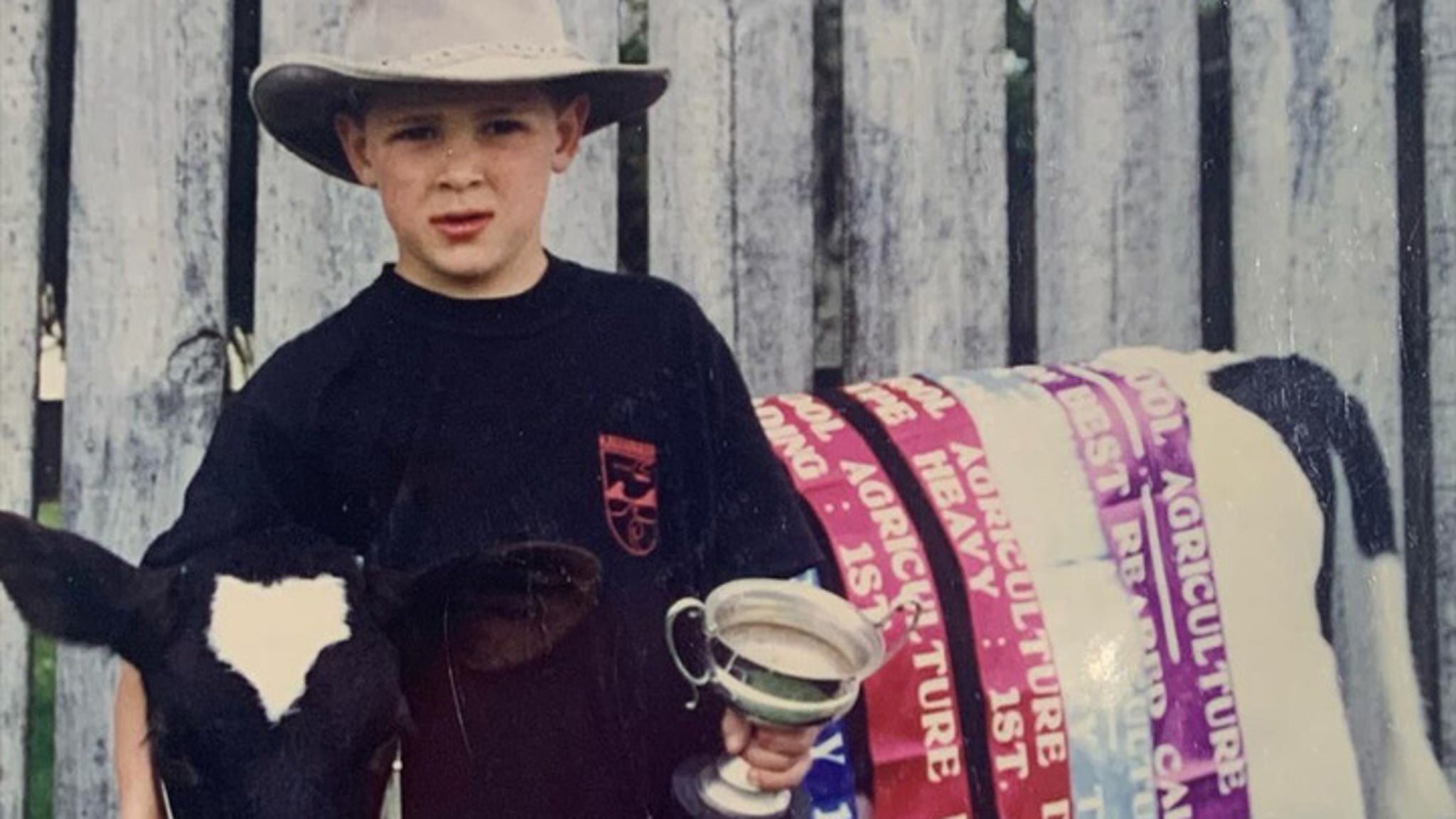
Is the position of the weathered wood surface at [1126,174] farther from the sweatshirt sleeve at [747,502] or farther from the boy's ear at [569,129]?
the boy's ear at [569,129]

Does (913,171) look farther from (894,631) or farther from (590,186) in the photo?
(894,631)

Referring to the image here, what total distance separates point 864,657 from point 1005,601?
384mm

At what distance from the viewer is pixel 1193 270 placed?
7.53 feet

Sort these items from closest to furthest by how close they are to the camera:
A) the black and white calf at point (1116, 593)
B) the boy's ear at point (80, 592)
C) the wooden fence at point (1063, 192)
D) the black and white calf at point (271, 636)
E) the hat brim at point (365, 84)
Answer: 1. the black and white calf at point (271, 636)
2. the boy's ear at point (80, 592)
3. the hat brim at point (365, 84)
4. the black and white calf at point (1116, 593)
5. the wooden fence at point (1063, 192)

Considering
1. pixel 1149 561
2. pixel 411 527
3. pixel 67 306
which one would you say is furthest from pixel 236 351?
pixel 1149 561

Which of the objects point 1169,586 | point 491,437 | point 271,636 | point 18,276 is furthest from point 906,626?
Result: point 18,276

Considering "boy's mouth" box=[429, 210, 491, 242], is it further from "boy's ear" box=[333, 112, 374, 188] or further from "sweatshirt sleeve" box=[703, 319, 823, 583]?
"sweatshirt sleeve" box=[703, 319, 823, 583]

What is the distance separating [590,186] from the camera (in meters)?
2.25

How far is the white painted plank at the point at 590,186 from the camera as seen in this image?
224cm

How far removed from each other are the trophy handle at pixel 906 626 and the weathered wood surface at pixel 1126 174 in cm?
55

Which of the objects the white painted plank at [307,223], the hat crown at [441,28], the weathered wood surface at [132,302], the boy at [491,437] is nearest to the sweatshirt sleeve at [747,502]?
the boy at [491,437]

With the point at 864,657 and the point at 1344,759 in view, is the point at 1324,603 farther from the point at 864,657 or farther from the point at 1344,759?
the point at 864,657

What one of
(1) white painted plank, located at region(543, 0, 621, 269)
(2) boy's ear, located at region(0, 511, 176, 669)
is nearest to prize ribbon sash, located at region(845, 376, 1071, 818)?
(1) white painted plank, located at region(543, 0, 621, 269)

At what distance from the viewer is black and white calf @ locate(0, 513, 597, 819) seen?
4.90ft
